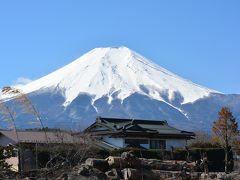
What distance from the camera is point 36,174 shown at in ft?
40.7

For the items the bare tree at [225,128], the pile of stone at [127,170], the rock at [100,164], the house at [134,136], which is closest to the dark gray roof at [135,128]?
the house at [134,136]

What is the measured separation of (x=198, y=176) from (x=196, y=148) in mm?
17647

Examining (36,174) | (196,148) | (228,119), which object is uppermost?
(228,119)

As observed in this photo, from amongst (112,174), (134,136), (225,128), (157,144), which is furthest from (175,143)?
(112,174)

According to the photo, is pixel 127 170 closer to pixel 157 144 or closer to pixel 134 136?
pixel 134 136

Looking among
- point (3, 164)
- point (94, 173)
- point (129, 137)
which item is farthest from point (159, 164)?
point (129, 137)

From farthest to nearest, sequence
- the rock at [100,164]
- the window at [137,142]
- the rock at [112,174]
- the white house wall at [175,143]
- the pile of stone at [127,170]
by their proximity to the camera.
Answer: the white house wall at [175,143], the window at [137,142], the rock at [100,164], the rock at [112,174], the pile of stone at [127,170]

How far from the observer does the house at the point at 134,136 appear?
41219 millimetres

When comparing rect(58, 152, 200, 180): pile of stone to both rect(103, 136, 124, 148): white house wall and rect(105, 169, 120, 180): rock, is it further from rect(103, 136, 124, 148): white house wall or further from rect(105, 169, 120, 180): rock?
rect(103, 136, 124, 148): white house wall

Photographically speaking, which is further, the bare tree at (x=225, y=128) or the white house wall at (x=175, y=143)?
the white house wall at (x=175, y=143)

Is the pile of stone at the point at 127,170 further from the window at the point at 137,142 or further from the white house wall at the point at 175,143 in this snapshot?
the white house wall at the point at 175,143

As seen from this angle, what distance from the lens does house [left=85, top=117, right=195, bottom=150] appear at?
4122 centimetres

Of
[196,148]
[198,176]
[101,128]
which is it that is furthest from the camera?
[101,128]

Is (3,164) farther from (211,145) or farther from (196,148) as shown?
(211,145)
